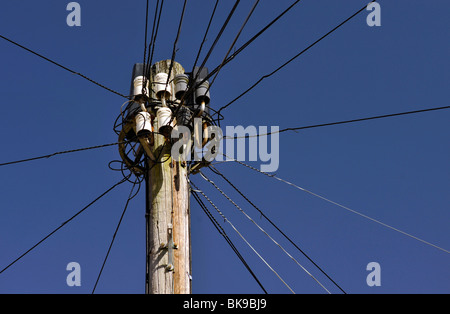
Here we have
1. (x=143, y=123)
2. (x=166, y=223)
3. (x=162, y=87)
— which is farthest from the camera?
(x=162, y=87)

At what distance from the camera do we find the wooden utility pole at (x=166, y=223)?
7.03 m

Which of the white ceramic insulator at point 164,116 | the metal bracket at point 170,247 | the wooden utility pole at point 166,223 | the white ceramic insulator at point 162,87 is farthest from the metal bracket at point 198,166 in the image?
the metal bracket at point 170,247

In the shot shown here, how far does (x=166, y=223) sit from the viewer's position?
730cm

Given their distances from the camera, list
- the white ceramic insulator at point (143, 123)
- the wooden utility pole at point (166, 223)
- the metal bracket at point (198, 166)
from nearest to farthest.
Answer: the wooden utility pole at point (166, 223) < the white ceramic insulator at point (143, 123) < the metal bracket at point (198, 166)

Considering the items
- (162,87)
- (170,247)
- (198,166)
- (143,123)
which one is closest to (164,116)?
(143,123)

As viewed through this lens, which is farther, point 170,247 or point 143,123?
point 143,123

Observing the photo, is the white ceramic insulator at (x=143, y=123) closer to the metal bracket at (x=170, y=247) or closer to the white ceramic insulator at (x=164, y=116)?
the white ceramic insulator at (x=164, y=116)

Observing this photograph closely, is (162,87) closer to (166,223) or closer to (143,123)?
(143,123)

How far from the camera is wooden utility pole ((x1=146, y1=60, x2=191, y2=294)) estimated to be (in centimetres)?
703

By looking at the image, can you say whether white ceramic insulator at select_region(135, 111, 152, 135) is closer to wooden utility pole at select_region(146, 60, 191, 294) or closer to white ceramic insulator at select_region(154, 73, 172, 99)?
wooden utility pole at select_region(146, 60, 191, 294)
